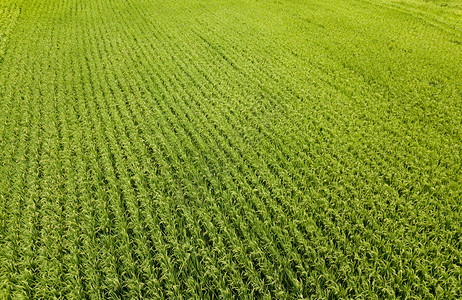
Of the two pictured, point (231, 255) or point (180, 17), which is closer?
point (231, 255)

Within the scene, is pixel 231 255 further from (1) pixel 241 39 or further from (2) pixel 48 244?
(1) pixel 241 39

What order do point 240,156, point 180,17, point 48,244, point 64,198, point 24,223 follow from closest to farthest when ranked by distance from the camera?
1. point 48,244
2. point 24,223
3. point 64,198
4. point 240,156
5. point 180,17

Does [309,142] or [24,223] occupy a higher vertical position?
[309,142]

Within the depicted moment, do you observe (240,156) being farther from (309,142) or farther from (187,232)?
(187,232)

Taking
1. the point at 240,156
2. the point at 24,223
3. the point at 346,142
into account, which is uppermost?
the point at 346,142

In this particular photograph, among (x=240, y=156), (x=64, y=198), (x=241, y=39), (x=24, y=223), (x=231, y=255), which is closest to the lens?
(x=231, y=255)

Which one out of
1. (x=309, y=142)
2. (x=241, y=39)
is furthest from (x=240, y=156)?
(x=241, y=39)
